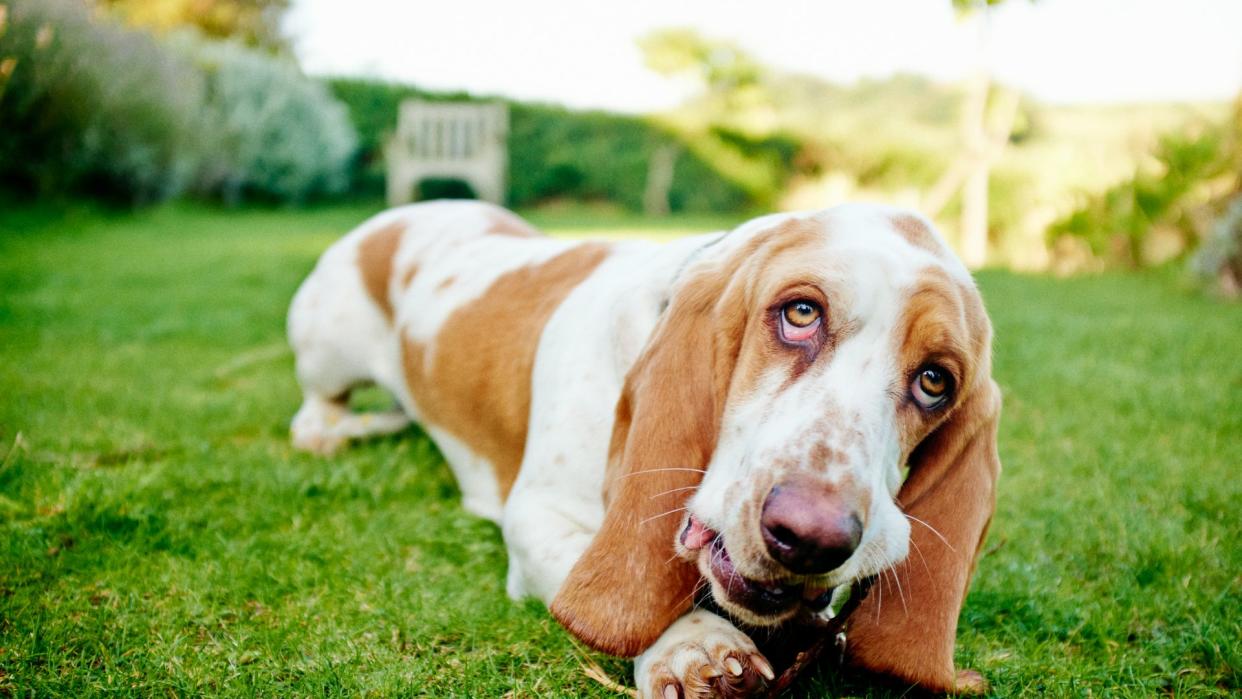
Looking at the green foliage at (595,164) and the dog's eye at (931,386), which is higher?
the dog's eye at (931,386)

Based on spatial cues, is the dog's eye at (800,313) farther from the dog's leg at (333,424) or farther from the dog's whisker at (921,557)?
the dog's leg at (333,424)

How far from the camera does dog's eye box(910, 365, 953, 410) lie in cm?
163

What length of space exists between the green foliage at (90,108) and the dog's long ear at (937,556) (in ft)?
17.0

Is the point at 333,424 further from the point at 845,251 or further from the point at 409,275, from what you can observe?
the point at 845,251

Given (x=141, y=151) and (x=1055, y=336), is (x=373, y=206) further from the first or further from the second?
(x=1055, y=336)

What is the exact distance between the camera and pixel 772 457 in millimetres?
1443

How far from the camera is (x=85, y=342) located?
4.61m

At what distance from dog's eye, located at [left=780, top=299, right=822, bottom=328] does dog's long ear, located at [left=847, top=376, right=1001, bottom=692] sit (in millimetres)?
357

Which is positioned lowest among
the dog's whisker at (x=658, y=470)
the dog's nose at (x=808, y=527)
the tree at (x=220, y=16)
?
the dog's whisker at (x=658, y=470)

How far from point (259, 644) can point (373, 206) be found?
50.5 feet

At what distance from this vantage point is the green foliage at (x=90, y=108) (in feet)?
19.5

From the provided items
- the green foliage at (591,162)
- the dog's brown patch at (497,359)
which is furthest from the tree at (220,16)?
the dog's brown patch at (497,359)

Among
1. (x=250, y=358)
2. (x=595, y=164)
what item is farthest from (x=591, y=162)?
(x=250, y=358)

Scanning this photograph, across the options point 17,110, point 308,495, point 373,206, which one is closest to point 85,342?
point 308,495
